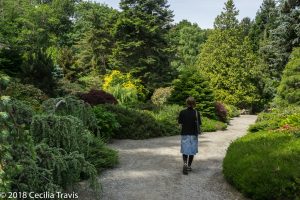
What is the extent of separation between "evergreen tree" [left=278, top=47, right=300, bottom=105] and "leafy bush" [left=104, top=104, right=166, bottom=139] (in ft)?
25.7

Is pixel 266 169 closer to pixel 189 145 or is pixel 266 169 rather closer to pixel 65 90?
pixel 189 145

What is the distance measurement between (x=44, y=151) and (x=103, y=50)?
2642 centimetres

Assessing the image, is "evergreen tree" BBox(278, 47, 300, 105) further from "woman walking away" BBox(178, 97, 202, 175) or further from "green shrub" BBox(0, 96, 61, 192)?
"green shrub" BBox(0, 96, 61, 192)

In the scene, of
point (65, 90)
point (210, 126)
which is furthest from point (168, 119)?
point (65, 90)

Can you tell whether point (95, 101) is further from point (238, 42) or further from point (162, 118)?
point (238, 42)

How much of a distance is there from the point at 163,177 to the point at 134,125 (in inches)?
206

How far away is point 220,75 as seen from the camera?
28062mm

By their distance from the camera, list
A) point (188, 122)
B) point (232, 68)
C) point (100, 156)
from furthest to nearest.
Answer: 1. point (232, 68)
2. point (100, 156)
3. point (188, 122)

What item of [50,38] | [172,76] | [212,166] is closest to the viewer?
[212,166]

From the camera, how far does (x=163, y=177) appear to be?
776 centimetres

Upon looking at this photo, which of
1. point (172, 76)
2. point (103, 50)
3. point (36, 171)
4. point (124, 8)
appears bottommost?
point (36, 171)

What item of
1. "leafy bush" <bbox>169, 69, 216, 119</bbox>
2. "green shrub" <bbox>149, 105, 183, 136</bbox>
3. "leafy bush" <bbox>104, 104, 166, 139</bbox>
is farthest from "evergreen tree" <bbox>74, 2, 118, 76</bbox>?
"leafy bush" <bbox>104, 104, 166, 139</bbox>

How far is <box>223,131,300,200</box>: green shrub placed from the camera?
20.3 feet

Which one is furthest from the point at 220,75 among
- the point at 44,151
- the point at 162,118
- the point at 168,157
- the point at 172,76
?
the point at 44,151
